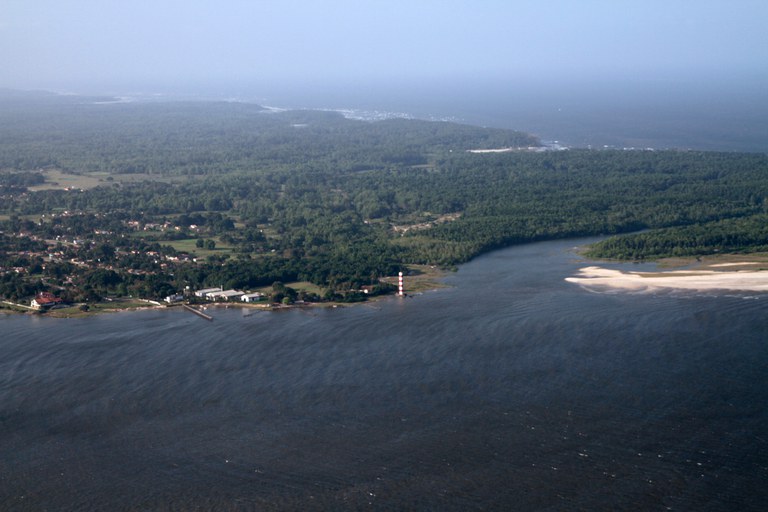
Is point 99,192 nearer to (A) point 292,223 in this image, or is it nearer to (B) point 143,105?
(A) point 292,223

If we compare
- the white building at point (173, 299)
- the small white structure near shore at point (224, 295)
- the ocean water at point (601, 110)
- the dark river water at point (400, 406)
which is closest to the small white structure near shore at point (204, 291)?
the small white structure near shore at point (224, 295)

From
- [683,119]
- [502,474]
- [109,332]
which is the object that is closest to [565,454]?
[502,474]

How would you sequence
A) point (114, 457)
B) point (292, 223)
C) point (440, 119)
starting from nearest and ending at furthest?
1. point (114, 457)
2. point (292, 223)
3. point (440, 119)

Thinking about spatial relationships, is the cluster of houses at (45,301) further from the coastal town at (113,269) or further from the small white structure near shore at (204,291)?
the small white structure near shore at (204,291)

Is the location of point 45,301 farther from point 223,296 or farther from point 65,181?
point 65,181

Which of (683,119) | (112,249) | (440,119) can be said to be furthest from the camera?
(440,119)

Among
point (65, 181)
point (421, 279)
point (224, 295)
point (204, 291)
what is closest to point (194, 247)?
point (204, 291)
